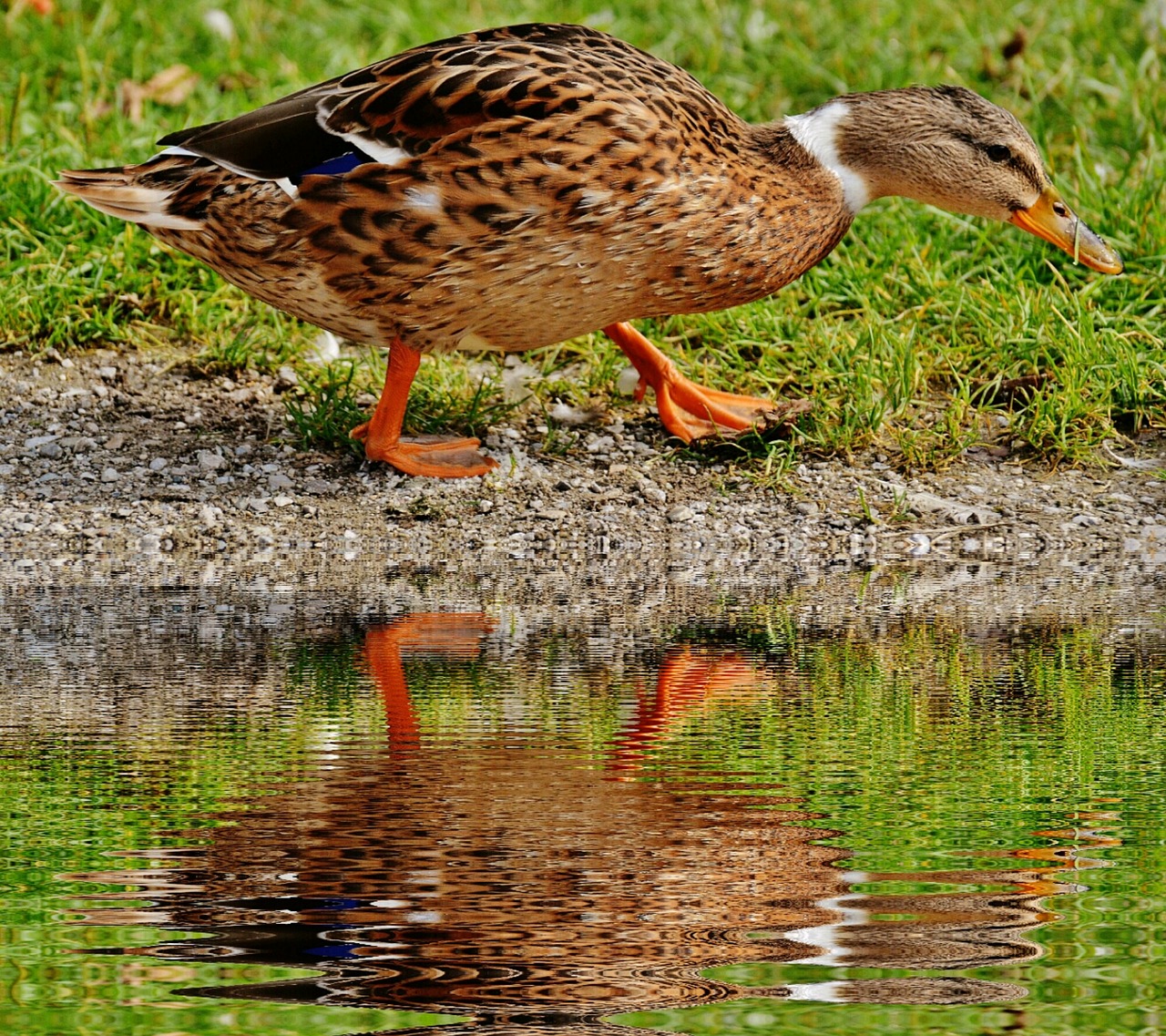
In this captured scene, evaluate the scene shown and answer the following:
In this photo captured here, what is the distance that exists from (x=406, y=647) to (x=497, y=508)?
1.39 meters

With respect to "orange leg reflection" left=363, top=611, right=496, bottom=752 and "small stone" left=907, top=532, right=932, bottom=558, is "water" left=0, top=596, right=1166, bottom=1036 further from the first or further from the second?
"small stone" left=907, top=532, right=932, bottom=558

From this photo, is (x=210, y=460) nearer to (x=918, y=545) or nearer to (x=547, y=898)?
(x=918, y=545)

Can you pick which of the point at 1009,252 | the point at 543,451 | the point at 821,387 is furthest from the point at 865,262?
the point at 543,451

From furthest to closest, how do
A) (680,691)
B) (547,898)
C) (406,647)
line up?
1. (406,647)
2. (680,691)
3. (547,898)

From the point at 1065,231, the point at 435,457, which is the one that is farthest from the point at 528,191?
the point at 1065,231

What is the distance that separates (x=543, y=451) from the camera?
5562 mm

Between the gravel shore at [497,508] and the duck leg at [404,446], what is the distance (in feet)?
0.17

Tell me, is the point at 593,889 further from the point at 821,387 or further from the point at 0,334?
the point at 0,334

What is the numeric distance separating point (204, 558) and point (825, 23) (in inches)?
197

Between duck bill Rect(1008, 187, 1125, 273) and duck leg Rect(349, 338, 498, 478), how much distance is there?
6.12ft

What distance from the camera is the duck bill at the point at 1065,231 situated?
5.50 meters

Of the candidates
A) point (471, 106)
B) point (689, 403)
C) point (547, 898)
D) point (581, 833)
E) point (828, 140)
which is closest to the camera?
point (547, 898)

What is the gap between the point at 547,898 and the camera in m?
2.39

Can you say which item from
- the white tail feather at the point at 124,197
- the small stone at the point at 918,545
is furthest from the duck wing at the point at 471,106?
the small stone at the point at 918,545
